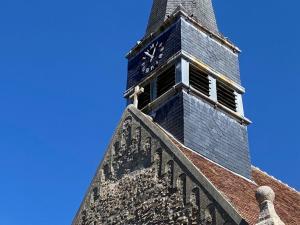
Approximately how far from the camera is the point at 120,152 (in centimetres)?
1538

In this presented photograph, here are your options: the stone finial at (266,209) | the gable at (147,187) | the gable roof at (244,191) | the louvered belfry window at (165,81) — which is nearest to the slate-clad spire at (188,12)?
the louvered belfry window at (165,81)

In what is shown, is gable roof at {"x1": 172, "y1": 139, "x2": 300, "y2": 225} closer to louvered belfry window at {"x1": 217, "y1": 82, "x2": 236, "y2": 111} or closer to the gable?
the gable

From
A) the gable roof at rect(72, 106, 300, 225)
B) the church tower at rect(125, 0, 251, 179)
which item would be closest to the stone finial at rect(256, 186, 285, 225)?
the gable roof at rect(72, 106, 300, 225)

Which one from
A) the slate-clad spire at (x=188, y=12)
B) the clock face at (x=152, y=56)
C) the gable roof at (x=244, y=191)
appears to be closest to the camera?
the gable roof at (x=244, y=191)

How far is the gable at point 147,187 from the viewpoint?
11805 mm

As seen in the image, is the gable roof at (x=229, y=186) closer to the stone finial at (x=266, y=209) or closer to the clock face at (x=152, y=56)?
the stone finial at (x=266, y=209)

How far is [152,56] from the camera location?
18.4 metres

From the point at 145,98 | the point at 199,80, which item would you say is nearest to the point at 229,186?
the point at 199,80

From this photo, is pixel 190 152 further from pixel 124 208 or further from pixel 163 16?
pixel 163 16

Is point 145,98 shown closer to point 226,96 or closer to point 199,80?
point 199,80

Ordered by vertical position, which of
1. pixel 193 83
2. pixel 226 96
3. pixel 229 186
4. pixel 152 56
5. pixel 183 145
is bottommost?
pixel 229 186

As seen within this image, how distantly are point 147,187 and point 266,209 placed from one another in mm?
3716

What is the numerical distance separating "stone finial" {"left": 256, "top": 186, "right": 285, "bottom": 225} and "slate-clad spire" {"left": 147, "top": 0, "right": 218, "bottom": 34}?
30.8ft

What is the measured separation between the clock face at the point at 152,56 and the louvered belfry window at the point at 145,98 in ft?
2.02
